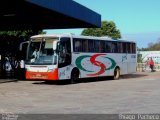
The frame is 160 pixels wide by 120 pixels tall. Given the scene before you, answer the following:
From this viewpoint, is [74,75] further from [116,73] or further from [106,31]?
[106,31]

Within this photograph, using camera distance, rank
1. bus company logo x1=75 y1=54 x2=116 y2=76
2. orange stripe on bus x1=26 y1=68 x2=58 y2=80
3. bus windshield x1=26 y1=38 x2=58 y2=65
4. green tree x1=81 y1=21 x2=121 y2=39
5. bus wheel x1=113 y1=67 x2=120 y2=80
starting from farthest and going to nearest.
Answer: green tree x1=81 y1=21 x2=121 y2=39 < bus wheel x1=113 y1=67 x2=120 y2=80 < bus company logo x1=75 y1=54 x2=116 y2=76 < bus windshield x1=26 y1=38 x2=58 y2=65 < orange stripe on bus x1=26 y1=68 x2=58 y2=80

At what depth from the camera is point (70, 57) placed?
81.8ft

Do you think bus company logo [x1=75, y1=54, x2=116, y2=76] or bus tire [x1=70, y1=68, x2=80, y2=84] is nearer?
bus tire [x1=70, y1=68, x2=80, y2=84]

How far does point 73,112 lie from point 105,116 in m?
1.17

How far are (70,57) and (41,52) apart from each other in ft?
5.39

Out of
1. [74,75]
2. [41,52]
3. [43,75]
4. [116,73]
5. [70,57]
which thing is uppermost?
[41,52]

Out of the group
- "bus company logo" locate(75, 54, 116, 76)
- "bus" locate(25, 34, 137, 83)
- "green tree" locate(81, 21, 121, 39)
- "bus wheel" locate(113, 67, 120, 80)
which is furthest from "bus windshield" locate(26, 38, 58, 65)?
"green tree" locate(81, 21, 121, 39)

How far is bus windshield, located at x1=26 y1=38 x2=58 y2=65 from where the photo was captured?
942 inches

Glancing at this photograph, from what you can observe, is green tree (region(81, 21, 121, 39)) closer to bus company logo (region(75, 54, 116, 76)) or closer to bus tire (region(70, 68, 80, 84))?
bus company logo (region(75, 54, 116, 76))

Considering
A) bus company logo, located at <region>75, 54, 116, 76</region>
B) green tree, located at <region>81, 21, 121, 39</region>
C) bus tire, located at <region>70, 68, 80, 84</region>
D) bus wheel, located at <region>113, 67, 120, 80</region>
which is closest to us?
bus tire, located at <region>70, 68, 80, 84</region>

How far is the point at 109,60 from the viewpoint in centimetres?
2955

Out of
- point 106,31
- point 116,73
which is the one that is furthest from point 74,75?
point 106,31

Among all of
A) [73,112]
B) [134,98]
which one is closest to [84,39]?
[134,98]

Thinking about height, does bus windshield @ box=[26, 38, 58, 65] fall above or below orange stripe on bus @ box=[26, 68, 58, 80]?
above
